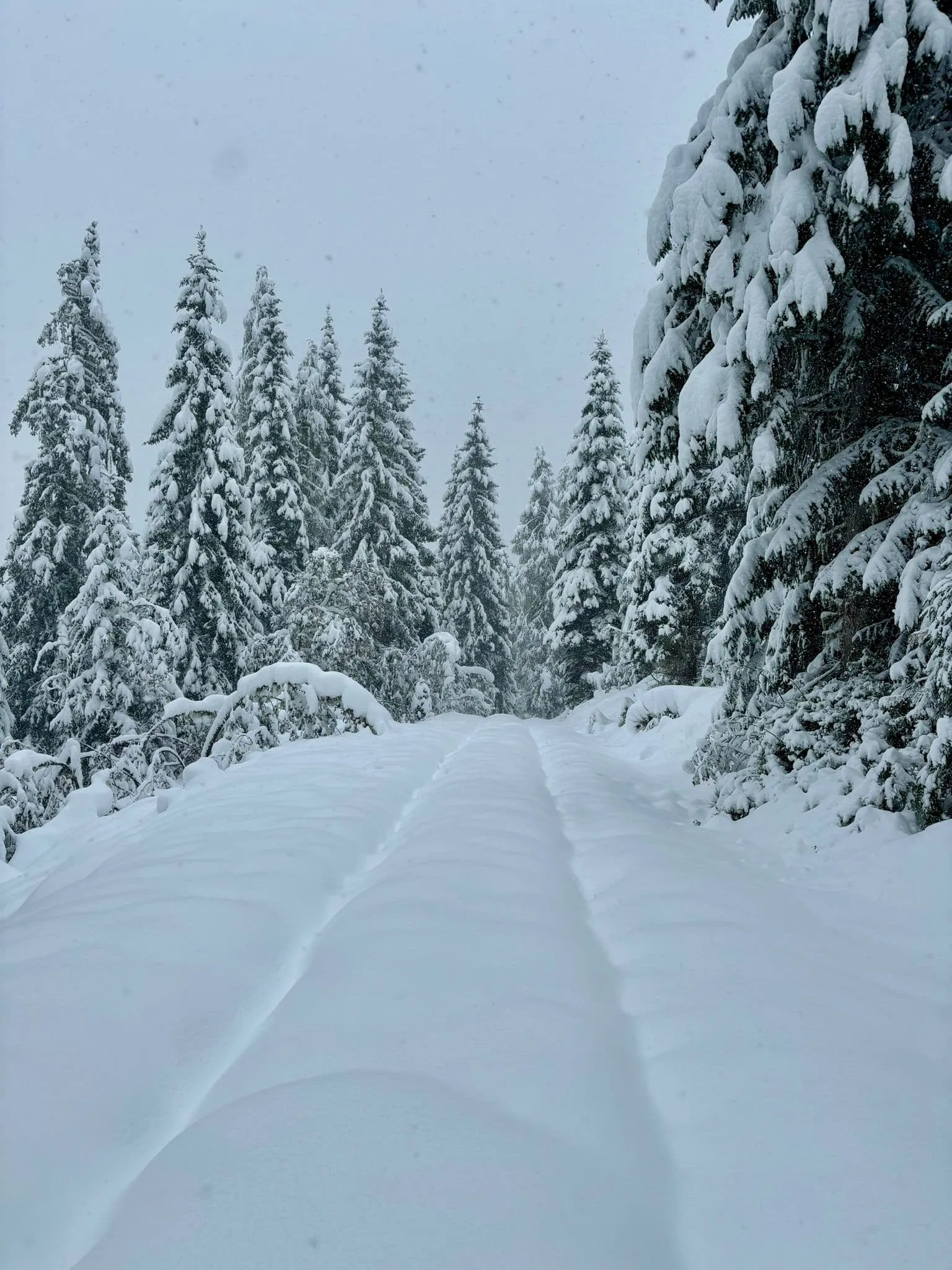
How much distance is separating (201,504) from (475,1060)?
670 inches

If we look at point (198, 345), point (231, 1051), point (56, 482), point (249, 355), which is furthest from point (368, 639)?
point (249, 355)

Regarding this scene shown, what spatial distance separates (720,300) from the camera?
5.20m

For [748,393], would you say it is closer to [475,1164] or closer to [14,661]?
[475,1164]

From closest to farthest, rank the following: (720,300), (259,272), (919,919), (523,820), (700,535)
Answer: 1. (919,919)
2. (523,820)
3. (720,300)
4. (700,535)
5. (259,272)

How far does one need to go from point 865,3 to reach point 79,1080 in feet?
20.7

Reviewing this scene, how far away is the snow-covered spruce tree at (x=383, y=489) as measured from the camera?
843 inches

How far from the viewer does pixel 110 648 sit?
12.1 metres

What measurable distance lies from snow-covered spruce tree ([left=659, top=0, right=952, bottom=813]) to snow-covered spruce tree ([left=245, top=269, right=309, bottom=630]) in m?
17.8

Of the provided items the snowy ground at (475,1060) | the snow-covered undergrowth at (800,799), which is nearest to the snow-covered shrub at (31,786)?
the snowy ground at (475,1060)

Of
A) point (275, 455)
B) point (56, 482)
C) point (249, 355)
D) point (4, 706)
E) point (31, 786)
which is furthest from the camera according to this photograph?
point (249, 355)

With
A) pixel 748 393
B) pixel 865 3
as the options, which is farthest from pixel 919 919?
pixel 865 3

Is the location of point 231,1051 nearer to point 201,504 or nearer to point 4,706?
point 4,706

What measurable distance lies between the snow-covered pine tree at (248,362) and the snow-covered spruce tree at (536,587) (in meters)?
14.6

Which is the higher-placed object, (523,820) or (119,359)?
(119,359)
